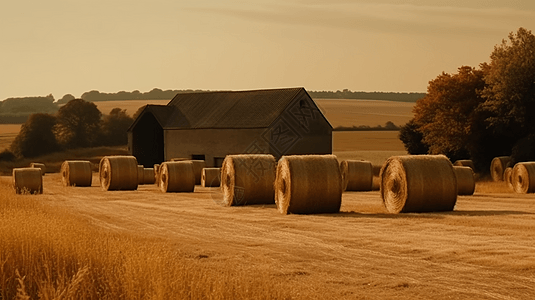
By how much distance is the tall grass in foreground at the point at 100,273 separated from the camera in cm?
896

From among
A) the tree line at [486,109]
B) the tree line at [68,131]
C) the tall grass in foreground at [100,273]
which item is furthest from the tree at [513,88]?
the tree line at [68,131]

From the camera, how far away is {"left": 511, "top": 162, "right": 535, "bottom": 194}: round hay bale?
3259 centimetres

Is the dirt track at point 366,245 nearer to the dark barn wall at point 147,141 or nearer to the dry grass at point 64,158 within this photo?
the dark barn wall at point 147,141

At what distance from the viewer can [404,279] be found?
1122cm

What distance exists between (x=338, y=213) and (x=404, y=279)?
388 inches

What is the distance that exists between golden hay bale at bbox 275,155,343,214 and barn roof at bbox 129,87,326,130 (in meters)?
32.8

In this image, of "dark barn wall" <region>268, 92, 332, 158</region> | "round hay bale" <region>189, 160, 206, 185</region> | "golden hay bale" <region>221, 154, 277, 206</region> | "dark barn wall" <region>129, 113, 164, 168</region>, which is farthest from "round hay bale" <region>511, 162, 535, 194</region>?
"dark barn wall" <region>129, 113, 164, 168</region>

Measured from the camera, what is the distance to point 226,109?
59062 millimetres

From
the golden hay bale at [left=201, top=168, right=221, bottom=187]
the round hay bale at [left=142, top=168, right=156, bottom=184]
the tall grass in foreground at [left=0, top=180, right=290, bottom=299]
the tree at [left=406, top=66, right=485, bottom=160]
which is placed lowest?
the round hay bale at [left=142, top=168, right=156, bottom=184]

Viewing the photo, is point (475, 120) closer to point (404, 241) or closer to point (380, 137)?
point (404, 241)

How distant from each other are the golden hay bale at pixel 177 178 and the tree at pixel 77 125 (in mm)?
55308

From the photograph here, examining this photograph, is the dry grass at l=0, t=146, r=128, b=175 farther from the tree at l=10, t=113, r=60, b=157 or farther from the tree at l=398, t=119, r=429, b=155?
the tree at l=398, t=119, r=429, b=155

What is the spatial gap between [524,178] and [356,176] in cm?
701

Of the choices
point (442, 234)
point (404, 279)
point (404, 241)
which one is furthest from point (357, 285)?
point (442, 234)
